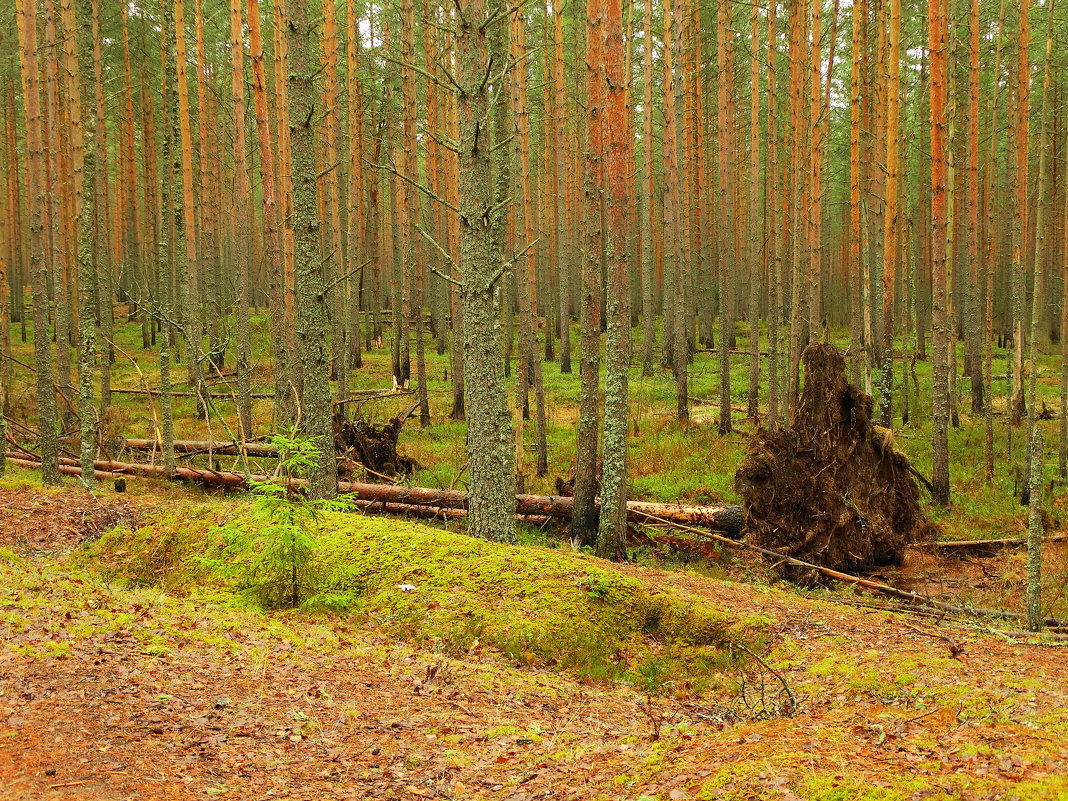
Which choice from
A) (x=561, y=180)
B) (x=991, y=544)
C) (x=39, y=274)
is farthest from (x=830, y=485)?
(x=561, y=180)

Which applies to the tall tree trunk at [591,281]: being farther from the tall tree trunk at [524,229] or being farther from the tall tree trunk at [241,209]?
the tall tree trunk at [241,209]

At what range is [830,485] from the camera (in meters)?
9.78

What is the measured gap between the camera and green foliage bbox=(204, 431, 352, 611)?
19.0 ft

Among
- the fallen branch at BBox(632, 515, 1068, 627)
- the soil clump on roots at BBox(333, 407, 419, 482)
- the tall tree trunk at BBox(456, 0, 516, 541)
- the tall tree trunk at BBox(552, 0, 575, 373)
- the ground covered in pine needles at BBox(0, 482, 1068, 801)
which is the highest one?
the tall tree trunk at BBox(552, 0, 575, 373)

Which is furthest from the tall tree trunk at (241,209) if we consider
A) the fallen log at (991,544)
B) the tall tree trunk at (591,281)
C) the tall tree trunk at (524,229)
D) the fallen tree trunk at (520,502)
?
the fallen log at (991,544)

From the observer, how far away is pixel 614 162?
8352 mm

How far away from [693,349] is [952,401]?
9378mm

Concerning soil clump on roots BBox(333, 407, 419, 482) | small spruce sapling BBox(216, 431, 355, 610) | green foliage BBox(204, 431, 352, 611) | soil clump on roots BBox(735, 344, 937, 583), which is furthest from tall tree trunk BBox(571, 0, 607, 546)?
soil clump on roots BBox(333, 407, 419, 482)

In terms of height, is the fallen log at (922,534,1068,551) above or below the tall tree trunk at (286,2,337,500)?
below

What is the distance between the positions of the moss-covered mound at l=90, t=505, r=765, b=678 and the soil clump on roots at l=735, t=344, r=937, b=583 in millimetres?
3592

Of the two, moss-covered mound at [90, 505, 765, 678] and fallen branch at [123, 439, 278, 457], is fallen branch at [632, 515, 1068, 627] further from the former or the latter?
fallen branch at [123, 439, 278, 457]

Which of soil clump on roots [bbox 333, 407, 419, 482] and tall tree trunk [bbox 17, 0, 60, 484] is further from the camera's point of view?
soil clump on roots [bbox 333, 407, 419, 482]

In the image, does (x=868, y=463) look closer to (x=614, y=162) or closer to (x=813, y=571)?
(x=813, y=571)

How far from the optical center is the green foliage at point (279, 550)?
19.0ft
